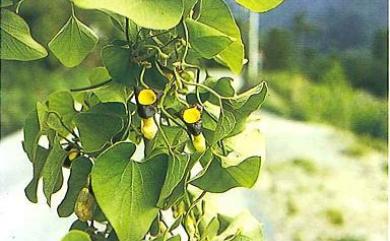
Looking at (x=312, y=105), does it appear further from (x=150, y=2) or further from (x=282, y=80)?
(x=150, y=2)

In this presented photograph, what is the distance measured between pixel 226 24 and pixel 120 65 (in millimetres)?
67

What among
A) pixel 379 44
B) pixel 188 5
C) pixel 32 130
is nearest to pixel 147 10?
pixel 188 5

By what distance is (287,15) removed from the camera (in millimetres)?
2084

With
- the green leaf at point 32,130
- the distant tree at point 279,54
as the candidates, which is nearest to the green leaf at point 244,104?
the green leaf at point 32,130

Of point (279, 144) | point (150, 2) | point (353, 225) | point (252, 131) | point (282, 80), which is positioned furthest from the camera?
point (282, 80)

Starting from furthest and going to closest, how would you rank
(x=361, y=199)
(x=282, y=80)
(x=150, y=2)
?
(x=282, y=80) → (x=361, y=199) → (x=150, y=2)

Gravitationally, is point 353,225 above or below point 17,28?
below

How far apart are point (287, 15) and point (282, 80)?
322mm

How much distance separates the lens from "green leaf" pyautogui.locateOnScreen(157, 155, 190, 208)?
39cm

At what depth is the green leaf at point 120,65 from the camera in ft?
1.38

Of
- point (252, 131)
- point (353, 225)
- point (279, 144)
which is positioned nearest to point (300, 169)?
point (279, 144)

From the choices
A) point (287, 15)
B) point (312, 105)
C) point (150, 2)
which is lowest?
point (312, 105)

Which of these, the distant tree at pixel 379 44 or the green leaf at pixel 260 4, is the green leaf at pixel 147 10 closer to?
the green leaf at pixel 260 4

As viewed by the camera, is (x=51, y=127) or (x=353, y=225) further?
(x=353, y=225)
